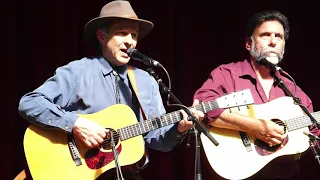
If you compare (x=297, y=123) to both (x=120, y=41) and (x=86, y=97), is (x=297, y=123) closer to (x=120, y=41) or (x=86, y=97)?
(x=120, y=41)

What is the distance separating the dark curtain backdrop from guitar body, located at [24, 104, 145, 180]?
64 cm

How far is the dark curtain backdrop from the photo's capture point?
4059 millimetres

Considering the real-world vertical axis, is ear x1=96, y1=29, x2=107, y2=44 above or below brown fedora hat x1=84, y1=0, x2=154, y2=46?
below

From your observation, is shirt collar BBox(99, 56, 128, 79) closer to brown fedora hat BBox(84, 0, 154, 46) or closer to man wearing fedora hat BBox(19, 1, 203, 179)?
man wearing fedora hat BBox(19, 1, 203, 179)

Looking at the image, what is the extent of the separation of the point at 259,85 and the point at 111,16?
114 centimetres

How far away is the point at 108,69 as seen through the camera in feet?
11.3

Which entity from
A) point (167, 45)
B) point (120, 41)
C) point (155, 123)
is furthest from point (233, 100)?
point (167, 45)

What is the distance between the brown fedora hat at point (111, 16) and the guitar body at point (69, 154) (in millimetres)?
655

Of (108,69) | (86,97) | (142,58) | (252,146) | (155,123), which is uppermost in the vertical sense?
(142,58)

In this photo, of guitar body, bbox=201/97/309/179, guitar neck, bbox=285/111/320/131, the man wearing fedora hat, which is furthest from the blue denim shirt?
guitar neck, bbox=285/111/320/131

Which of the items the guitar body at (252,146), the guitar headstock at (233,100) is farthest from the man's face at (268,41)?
the guitar headstock at (233,100)

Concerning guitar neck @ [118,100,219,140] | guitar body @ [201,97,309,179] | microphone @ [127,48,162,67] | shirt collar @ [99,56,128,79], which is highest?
microphone @ [127,48,162,67]

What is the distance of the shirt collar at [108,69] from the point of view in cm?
344

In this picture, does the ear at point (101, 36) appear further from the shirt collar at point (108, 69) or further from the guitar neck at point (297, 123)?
the guitar neck at point (297, 123)
